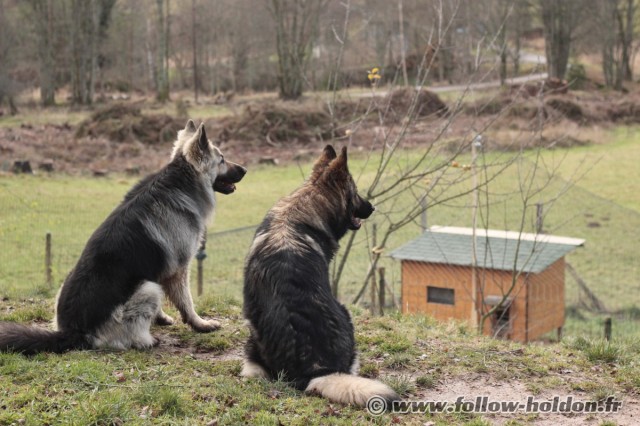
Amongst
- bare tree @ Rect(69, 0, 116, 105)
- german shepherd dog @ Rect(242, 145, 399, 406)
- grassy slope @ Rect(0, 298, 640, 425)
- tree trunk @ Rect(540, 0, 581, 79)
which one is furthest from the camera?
tree trunk @ Rect(540, 0, 581, 79)

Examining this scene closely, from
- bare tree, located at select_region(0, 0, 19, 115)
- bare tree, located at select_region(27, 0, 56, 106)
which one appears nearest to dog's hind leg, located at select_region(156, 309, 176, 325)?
bare tree, located at select_region(0, 0, 19, 115)

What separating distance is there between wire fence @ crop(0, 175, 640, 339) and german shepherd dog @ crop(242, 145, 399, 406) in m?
6.90

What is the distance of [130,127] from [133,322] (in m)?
25.3

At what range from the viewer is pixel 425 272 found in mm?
14422

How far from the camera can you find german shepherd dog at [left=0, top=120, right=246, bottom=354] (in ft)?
20.1

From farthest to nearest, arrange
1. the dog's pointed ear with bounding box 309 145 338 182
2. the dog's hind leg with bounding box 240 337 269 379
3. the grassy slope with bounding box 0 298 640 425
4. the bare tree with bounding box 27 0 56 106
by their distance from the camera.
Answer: the bare tree with bounding box 27 0 56 106, the dog's pointed ear with bounding box 309 145 338 182, the dog's hind leg with bounding box 240 337 269 379, the grassy slope with bounding box 0 298 640 425

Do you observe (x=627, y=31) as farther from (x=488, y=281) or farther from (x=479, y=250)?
(x=488, y=281)

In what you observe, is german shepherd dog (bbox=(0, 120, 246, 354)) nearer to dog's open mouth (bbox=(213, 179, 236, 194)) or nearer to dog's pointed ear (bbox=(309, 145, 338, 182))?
dog's open mouth (bbox=(213, 179, 236, 194))

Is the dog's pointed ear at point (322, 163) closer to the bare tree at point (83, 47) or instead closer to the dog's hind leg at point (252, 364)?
the dog's hind leg at point (252, 364)

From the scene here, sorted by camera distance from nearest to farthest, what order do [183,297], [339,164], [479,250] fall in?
1. [339,164]
2. [183,297]
3. [479,250]

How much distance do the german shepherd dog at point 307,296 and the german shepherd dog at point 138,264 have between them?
3.31 ft

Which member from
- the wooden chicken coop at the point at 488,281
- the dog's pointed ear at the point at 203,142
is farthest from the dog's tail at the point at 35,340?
the wooden chicken coop at the point at 488,281

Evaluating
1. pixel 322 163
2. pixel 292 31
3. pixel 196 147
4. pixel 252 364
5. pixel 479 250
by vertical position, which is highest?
pixel 292 31

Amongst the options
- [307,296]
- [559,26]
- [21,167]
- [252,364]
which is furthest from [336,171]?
[559,26]
